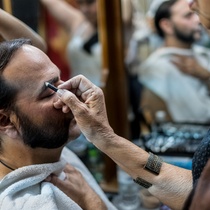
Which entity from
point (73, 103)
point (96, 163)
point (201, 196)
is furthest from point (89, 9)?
point (201, 196)

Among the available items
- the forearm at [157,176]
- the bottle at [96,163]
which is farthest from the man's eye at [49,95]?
the bottle at [96,163]

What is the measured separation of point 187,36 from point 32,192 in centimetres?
142

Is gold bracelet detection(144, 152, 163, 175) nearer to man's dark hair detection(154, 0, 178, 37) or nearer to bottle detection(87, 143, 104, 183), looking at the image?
bottle detection(87, 143, 104, 183)

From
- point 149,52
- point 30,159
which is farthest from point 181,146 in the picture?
point 30,159

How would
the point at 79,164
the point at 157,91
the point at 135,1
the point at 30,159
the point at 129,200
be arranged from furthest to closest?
the point at 157,91
the point at 135,1
the point at 129,200
the point at 79,164
the point at 30,159

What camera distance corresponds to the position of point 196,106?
2471 millimetres

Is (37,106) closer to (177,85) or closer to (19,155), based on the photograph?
(19,155)

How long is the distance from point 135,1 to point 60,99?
4.24 ft

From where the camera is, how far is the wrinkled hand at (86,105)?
121 centimetres

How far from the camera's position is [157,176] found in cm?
134

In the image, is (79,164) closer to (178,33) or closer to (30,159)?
(30,159)

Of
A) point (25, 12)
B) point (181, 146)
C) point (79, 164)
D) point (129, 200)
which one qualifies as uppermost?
point (25, 12)

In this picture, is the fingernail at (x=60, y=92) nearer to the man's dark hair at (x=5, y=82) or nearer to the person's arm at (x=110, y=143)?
the person's arm at (x=110, y=143)

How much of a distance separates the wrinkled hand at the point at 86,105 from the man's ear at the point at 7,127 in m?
0.14
